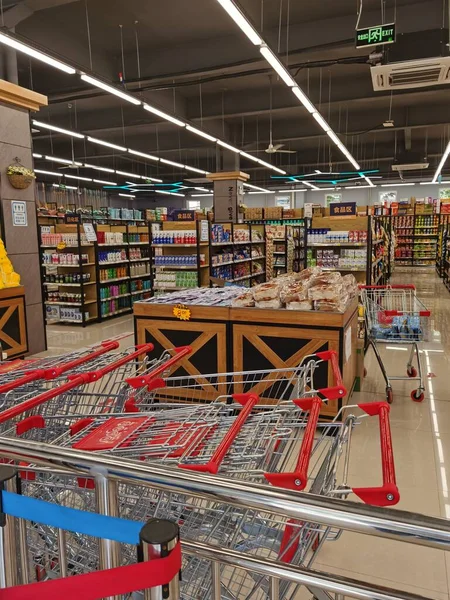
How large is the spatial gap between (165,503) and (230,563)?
0.63 m

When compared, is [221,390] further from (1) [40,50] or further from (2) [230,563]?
(1) [40,50]

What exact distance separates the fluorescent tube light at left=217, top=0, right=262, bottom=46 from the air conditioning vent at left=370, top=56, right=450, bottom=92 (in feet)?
5.06

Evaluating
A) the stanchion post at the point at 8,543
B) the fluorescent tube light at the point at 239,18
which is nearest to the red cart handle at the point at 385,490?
the stanchion post at the point at 8,543

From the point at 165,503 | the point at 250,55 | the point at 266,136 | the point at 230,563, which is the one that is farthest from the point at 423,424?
the point at 266,136

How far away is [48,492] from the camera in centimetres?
182

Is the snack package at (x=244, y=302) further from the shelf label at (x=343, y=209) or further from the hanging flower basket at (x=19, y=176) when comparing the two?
the shelf label at (x=343, y=209)

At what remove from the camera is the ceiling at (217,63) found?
8273mm

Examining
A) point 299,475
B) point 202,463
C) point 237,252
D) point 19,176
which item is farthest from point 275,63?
point 299,475

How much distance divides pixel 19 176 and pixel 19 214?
56cm

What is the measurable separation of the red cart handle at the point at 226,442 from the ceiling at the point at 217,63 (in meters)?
5.28

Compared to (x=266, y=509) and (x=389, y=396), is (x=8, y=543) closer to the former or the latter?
(x=266, y=509)

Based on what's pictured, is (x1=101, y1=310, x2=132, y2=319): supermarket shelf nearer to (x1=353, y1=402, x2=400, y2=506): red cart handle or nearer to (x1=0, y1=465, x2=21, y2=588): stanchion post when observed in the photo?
(x1=353, y1=402, x2=400, y2=506): red cart handle

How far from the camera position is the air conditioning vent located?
5.73 meters

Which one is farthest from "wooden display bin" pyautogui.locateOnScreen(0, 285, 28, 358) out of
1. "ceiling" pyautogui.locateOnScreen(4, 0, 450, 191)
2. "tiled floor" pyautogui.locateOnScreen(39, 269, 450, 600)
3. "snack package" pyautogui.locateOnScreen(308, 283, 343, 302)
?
"snack package" pyautogui.locateOnScreen(308, 283, 343, 302)
